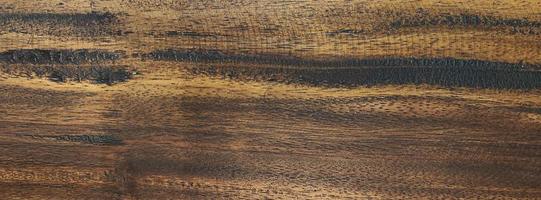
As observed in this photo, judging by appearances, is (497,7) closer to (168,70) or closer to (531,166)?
(531,166)

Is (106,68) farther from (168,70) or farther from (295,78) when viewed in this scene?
(295,78)

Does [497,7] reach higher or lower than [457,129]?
higher

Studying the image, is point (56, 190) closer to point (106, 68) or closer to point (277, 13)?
point (106, 68)

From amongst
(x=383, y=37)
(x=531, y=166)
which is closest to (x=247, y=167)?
(x=383, y=37)

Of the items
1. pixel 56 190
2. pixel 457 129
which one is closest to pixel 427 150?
pixel 457 129

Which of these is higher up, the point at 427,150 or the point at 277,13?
the point at 277,13
